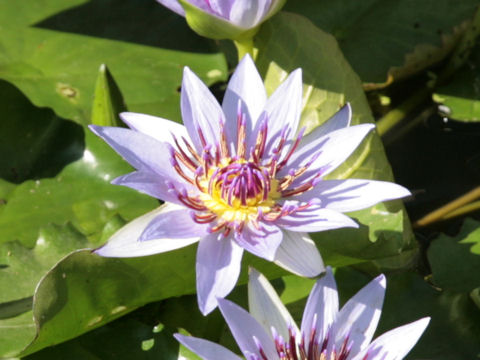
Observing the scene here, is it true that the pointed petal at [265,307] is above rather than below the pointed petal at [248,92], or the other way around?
below

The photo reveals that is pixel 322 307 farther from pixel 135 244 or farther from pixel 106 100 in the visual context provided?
pixel 106 100

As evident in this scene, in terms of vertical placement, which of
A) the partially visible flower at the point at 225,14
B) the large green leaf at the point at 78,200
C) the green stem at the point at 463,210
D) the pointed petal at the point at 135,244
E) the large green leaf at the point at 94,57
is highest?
the partially visible flower at the point at 225,14

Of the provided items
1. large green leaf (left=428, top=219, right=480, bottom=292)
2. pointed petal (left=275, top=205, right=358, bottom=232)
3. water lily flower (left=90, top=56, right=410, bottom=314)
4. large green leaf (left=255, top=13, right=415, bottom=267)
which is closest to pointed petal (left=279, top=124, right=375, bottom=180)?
water lily flower (left=90, top=56, right=410, bottom=314)

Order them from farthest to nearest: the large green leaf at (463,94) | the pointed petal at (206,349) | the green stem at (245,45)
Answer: the large green leaf at (463,94)
the green stem at (245,45)
the pointed petal at (206,349)

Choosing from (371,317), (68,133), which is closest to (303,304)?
(371,317)

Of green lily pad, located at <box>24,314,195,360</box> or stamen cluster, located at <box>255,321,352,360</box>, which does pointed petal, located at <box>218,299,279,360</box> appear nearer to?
stamen cluster, located at <box>255,321,352,360</box>

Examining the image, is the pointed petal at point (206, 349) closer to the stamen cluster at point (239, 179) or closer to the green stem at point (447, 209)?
the stamen cluster at point (239, 179)

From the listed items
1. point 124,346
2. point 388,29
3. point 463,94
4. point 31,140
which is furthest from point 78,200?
point 463,94

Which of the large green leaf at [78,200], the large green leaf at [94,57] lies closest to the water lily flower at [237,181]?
the large green leaf at [78,200]
